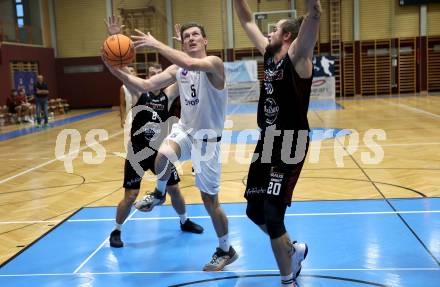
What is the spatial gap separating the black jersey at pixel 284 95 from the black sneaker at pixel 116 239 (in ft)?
7.78

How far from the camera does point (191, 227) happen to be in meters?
5.58

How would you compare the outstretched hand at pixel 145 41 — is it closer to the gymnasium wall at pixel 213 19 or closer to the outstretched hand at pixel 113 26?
the outstretched hand at pixel 113 26

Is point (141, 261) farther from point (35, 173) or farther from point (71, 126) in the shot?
point (71, 126)

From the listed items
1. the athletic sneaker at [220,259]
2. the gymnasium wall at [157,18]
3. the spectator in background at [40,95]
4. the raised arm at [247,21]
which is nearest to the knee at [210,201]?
the athletic sneaker at [220,259]

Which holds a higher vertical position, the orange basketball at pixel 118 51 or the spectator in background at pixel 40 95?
the orange basketball at pixel 118 51

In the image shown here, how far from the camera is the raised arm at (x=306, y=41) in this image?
3123 millimetres

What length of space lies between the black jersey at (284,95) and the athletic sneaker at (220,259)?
58.4 inches

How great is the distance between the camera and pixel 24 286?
429cm

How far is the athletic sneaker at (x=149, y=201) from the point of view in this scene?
16.0 feet

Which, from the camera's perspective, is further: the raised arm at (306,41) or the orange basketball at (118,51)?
the orange basketball at (118,51)

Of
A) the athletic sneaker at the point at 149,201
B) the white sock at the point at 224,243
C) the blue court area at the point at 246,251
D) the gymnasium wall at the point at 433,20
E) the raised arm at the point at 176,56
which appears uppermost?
the gymnasium wall at the point at 433,20

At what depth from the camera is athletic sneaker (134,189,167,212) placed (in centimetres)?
489

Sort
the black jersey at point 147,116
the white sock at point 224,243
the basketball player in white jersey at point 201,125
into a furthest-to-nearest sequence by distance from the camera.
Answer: the black jersey at point 147,116 → the white sock at point 224,243 → the basketball player in white jersey at point 201,125

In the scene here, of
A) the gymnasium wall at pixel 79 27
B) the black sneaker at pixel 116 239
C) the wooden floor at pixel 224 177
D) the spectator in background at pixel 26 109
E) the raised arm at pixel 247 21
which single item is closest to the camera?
the raised arm at pixel 247 21
